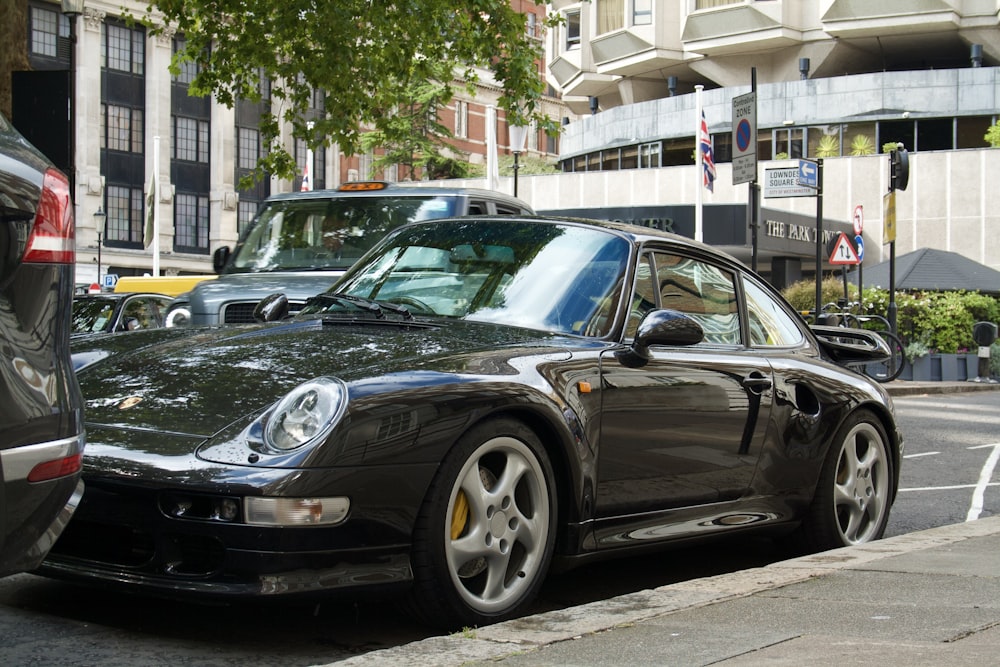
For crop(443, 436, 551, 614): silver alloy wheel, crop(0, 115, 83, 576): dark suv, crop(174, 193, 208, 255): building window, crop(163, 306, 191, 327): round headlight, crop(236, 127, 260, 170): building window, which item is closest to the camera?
crop(0, 115, 83, 576): dark suv

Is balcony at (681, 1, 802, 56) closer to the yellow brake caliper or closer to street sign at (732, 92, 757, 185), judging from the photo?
street sign at (732, 92, 757, 185)

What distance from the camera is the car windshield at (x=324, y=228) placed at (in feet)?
36.8

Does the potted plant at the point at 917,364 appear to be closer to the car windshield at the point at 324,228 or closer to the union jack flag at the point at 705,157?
the union jack flag at the point at 705,157

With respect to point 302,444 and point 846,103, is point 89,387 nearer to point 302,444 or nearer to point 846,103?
point 302,444

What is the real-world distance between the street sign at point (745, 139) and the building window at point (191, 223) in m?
45.1

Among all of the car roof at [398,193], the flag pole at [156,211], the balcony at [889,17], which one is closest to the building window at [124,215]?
the flag pole at [156,211]

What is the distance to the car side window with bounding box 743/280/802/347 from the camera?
6.19 meters

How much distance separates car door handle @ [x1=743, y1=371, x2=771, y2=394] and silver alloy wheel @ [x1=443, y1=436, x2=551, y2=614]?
146 centimetres

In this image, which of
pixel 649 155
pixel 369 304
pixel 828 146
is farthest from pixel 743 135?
pixel 649 155

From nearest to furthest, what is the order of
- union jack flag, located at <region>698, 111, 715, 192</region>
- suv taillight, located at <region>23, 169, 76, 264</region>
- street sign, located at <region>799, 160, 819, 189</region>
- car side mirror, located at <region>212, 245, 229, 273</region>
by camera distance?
1. suv taillight, located at <region>23, 169, 76, 264</region>
2. car side mirror, located at <region>212, 245, 229, 273</region>
3. street sign, located at <region>799, 160, 819, 189</region>
4. union jack flag, located at <region>698, 111, 715, 192</region>

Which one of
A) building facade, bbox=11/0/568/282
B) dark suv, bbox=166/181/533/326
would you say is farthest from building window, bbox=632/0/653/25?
dark suv, bbox=166/181/533/326

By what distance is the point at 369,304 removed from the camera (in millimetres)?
5480

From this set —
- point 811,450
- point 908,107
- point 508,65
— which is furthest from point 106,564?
point 908,107

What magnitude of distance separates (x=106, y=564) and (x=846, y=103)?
4451 cm
